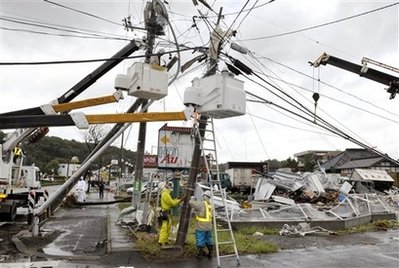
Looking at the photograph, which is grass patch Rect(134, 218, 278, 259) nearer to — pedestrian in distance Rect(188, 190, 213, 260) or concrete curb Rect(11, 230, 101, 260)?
pedestrian in distance Rect(188, 190, 213, 260)

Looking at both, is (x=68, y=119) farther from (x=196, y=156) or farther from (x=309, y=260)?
(x=309, y=260)

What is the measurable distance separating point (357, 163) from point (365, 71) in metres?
49.2

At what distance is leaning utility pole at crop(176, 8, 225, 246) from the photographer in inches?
435

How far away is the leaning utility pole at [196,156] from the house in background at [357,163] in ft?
151

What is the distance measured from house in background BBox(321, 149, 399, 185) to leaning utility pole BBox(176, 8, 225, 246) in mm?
46003

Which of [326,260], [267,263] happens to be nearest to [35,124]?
[267,263]

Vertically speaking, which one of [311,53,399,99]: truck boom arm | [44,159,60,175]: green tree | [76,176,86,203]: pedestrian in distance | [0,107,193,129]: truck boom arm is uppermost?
[44,159,60,175]: green tree

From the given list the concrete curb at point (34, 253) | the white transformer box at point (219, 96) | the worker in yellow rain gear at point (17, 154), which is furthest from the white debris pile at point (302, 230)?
the worker in yellow rain gear at point (17, 154)

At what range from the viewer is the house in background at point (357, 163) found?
55.3 metres

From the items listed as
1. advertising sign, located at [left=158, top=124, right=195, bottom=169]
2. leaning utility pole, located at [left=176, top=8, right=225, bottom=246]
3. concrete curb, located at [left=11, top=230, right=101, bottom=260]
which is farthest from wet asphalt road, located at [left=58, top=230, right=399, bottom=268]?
advertising sign, located at [left=158, top=124, right=195, bottom=169]

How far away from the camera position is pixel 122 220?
15.8m

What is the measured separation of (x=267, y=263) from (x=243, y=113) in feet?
12.0

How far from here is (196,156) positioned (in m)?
11.1

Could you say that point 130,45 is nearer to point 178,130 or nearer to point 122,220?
point 122,220
